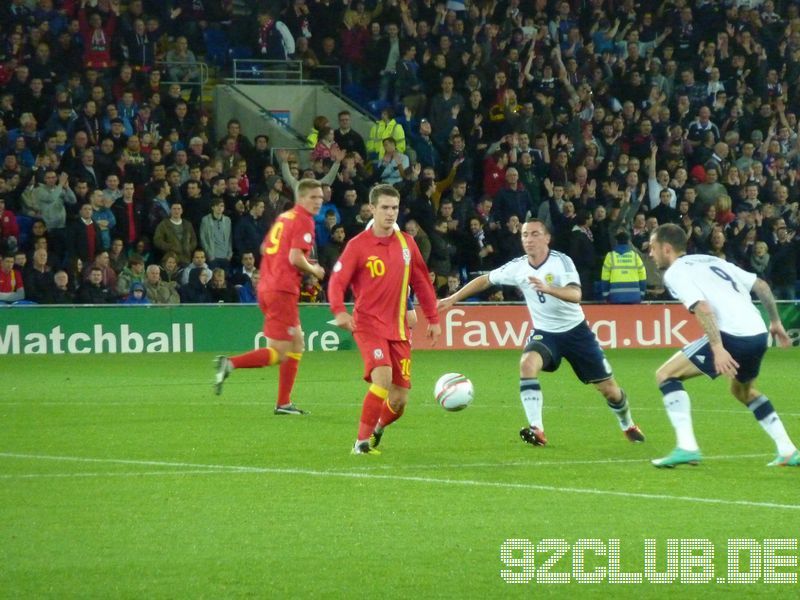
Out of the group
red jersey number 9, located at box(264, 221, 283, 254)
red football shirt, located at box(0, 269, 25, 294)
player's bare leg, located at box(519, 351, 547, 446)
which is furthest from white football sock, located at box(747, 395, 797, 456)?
red football shirt, located at box(0, 269, 25, 294)

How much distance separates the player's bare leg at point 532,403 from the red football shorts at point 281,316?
3.35 metres

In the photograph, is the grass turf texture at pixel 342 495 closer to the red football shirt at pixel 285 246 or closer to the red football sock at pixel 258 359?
the red football sock at pixel 258 359

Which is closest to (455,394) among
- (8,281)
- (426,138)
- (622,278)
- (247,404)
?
(247,404)

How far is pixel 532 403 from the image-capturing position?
11.8m

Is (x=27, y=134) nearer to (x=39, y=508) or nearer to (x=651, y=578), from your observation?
(x=39, y=508)

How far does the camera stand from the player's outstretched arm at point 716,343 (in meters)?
9.56

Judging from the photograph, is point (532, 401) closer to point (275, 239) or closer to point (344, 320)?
point (344, 320)

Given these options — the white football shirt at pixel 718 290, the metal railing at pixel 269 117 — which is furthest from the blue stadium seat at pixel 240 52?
the white football shirt at pixel 718 290

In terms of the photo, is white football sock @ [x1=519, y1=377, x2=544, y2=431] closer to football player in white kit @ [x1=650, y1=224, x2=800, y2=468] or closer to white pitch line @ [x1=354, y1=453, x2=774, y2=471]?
white pitch line @ [x1=354, y1=453, x2=774, y2=471]

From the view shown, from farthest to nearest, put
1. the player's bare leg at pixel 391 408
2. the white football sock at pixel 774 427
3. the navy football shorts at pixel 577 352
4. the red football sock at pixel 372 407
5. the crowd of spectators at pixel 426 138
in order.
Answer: the crowd of spectators at pixel 426 138 → the navy football shorts at pixel 577 352 → the player's bare leg at pixel 391 408 → the red football sock at pixel 372 407 → the white football sock at pixel 774 427

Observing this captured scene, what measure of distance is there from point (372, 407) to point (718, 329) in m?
2.54

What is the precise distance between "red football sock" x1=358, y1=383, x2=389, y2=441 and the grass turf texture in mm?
281

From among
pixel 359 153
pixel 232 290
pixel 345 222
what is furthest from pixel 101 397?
pixel 359 153

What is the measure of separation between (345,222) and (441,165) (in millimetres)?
2969
